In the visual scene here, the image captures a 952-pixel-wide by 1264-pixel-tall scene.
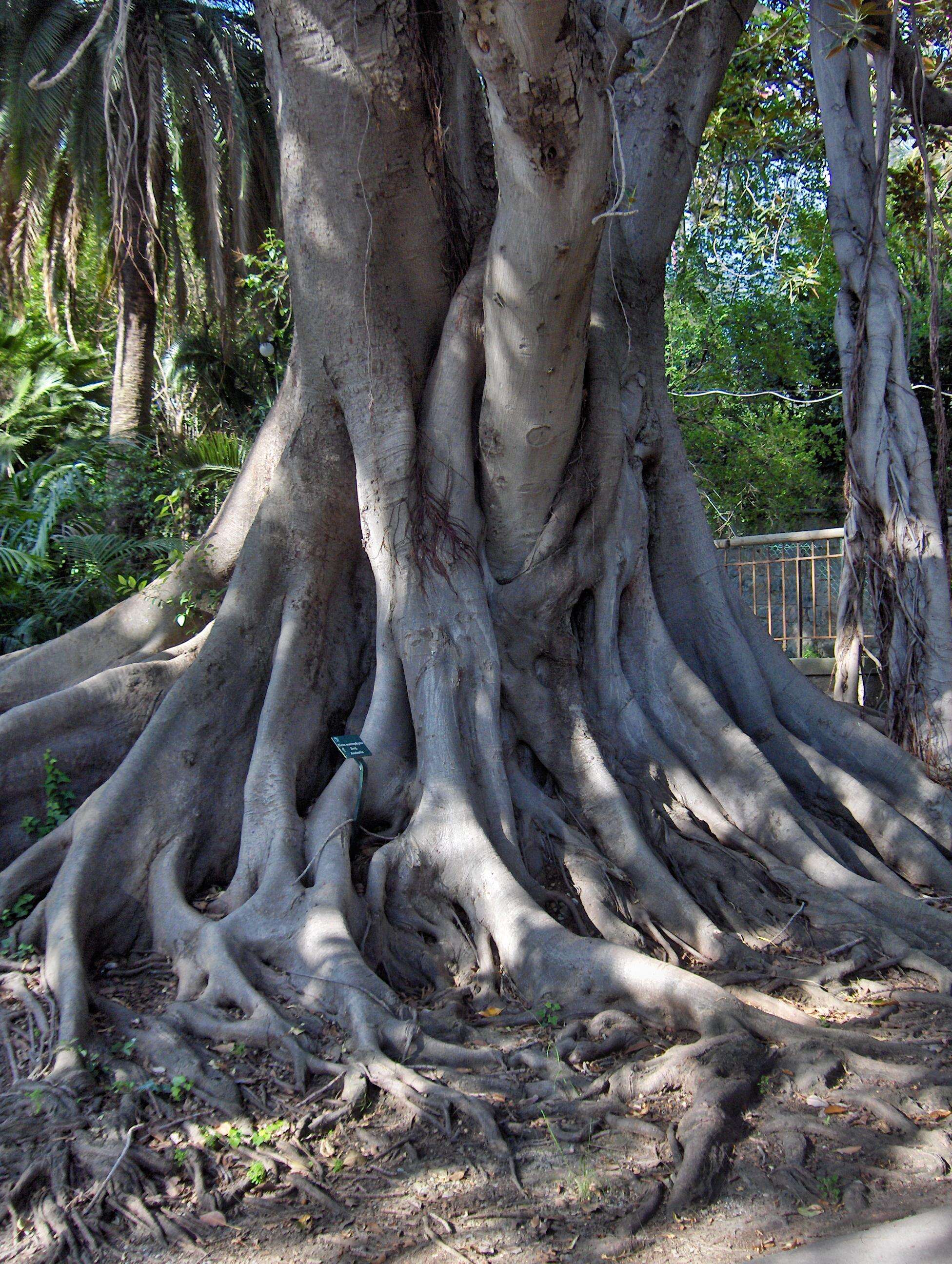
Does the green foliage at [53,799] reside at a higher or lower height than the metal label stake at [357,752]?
lower

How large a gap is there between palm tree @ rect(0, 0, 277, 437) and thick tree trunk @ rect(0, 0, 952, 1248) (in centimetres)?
708

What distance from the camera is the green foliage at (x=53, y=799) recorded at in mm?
5262

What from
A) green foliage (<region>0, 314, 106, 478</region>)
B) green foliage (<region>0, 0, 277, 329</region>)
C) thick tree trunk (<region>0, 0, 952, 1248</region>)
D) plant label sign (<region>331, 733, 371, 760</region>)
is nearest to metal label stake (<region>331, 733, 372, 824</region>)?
plant label sign (<region>331, 733, 371, 760</region>)

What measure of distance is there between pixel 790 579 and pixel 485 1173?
9688 mm

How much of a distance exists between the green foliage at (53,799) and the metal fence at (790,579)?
7.54 metres

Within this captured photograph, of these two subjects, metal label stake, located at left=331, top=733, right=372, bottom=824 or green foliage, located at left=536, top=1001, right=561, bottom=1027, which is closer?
green foliage, located at left=536, top=1001, right=561, bottom=1027

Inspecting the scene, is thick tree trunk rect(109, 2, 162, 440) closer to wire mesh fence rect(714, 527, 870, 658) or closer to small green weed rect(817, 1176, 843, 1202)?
wire mesh fence rect(714, 527, 870, 658)

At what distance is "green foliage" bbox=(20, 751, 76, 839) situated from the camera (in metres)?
5.26

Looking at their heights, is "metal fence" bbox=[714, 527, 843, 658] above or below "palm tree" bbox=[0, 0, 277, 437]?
below

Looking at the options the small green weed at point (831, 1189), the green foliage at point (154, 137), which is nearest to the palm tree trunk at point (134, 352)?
the green foliage at point (154, 137)

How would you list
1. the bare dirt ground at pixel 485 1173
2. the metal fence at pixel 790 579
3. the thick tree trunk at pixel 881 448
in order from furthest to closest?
Result: 1. the metal fence at pixel 790 579
2. the thick tree trunk at pixel 881 448
3. the bare dirt ground at pixel 485 1173

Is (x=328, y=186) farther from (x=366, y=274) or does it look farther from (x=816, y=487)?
(x=816, y=487)

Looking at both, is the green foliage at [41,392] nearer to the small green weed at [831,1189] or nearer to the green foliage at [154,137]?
the green foliage at [154,137]

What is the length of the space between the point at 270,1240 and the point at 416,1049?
0.94 metres
